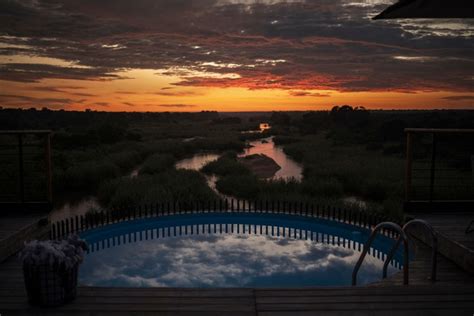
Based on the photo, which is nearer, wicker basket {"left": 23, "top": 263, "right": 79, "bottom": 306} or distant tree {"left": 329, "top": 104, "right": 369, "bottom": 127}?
wicker basket {"left": 23, "top": 263, "right": 79, "bottom": 306}

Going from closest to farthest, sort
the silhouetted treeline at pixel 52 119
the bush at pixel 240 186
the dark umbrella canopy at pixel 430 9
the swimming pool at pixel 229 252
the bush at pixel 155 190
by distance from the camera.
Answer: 1. the dark umbrella canopy at pixel 430 9
2. the swimming pool at pixel 229 252
3. the bush at pixel 155 190
4. the bush at pixel 240 186
5. the silhouetted treeline at pixel 52 119

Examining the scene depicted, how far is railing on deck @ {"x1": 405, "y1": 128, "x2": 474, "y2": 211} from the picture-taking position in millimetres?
7832

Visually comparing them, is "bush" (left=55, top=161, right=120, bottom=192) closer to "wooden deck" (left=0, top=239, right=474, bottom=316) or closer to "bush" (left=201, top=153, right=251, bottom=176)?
"bush" (left=201, top=153, right=251, bottom=176)

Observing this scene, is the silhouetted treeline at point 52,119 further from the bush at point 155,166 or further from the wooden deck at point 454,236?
the wooden deck at point 454,236

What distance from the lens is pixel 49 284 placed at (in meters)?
3.49

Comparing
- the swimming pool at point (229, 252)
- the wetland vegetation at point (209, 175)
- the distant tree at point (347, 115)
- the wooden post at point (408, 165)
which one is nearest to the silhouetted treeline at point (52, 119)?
the wetland vegetation at point (209, 175)

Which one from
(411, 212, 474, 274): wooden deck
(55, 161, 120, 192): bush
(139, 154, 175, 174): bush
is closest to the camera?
(411, 212, 474, 274): wooden deck

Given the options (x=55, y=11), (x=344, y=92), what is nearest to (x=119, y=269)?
(x=55, y=11)

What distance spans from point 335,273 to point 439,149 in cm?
2695

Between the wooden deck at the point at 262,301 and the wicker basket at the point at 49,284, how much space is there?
79 millimetres

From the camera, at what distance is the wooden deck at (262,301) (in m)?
3.45

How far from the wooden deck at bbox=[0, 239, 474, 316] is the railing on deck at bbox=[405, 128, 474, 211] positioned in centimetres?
374

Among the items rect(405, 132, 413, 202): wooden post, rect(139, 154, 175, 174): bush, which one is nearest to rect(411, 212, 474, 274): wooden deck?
rect(405, 132, 413, 202): wooden post

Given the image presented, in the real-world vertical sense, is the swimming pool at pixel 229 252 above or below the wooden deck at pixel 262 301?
below
